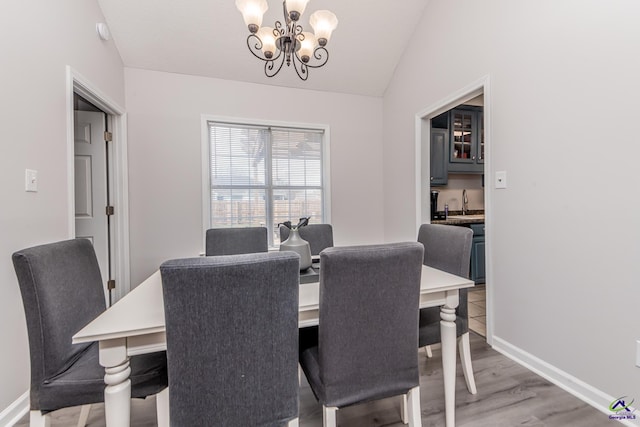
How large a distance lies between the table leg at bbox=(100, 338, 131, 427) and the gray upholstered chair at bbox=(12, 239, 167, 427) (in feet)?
0.44

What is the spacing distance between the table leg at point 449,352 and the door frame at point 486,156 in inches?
41.2

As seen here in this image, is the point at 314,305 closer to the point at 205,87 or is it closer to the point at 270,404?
the point at 270,404

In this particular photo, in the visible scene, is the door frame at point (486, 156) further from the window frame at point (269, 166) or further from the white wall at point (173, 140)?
the white wall at point (173, 140)

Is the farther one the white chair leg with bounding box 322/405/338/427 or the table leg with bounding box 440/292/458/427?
the table leg with bounding box 440/292/458/427

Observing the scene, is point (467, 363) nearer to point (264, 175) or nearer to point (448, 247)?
point (448, 247)

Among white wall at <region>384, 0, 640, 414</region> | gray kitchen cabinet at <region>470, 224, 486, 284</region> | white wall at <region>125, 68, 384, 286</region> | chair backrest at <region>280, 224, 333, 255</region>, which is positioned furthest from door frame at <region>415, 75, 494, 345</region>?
white wall at <region>125, 68, 384, 286</region>

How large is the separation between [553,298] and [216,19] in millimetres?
3418

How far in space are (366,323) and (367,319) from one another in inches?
0.6

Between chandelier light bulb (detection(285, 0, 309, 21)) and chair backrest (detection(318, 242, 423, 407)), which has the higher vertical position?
chandelier light bulb (detection(285, 0, 309, 21))

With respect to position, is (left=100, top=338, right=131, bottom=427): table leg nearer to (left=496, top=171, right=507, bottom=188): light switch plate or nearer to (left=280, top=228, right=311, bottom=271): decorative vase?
(left=280, top=228, right=311, bottom=271): decorative vase

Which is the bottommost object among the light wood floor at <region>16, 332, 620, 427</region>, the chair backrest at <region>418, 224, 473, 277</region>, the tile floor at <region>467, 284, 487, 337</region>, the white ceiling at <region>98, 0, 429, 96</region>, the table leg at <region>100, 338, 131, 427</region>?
the light wood floor at <region>16, 332, 620, 427</region>

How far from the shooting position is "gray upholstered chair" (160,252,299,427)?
31.4 inches

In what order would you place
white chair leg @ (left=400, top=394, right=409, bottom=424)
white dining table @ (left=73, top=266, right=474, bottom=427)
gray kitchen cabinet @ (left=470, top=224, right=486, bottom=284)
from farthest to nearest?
gray kitchen cabinet @ (left=470, top=224, right=486, bottom=284) < white chair leg @ (left=400, top=394, right=409, bottom=424) < white dining table @ (left=73, top=266, right=474, bottom=427)

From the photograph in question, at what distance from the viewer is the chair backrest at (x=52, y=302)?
1.00 meters
